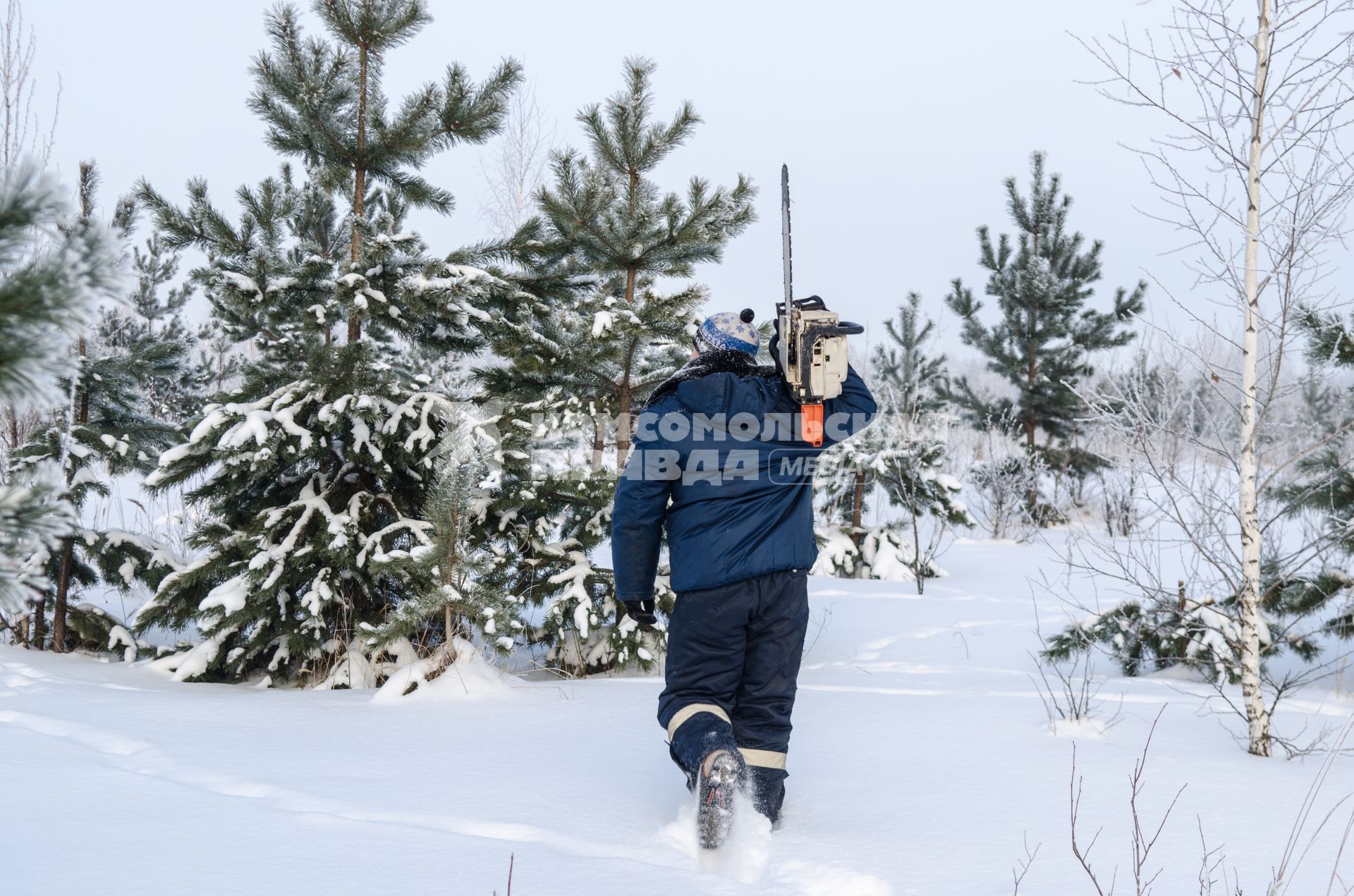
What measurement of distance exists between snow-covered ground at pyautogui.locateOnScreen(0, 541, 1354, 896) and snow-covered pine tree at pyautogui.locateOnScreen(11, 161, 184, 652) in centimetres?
102

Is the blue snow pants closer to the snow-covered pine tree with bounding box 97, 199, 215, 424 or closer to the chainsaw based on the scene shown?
the chainsaw

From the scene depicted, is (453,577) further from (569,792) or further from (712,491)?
(712,491)

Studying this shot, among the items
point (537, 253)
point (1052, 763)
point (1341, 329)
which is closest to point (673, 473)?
point (1052, 763)

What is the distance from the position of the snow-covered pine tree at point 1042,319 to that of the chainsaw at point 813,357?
43.0 feet

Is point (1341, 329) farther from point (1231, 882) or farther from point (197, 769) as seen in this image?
point (197, 769)

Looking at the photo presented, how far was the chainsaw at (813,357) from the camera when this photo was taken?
2.91 metres

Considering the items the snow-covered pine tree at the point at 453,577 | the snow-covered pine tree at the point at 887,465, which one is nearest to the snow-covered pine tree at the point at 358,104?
the snow-covered pine tree at the point at 453,577

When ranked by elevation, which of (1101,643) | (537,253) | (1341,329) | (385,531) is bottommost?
(1101,643)

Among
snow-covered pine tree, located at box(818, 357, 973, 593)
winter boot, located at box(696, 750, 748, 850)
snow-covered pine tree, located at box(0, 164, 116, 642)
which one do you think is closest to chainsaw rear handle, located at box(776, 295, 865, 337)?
winter boot, located at box(696, 750, 748, 850)

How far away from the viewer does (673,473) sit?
294 cm

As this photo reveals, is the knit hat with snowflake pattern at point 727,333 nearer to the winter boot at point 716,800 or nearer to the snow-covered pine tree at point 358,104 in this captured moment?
the winter boot at point 716,800

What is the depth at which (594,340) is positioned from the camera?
5.11 meters

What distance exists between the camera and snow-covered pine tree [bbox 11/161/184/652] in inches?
223

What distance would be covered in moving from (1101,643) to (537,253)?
15.1 ft
